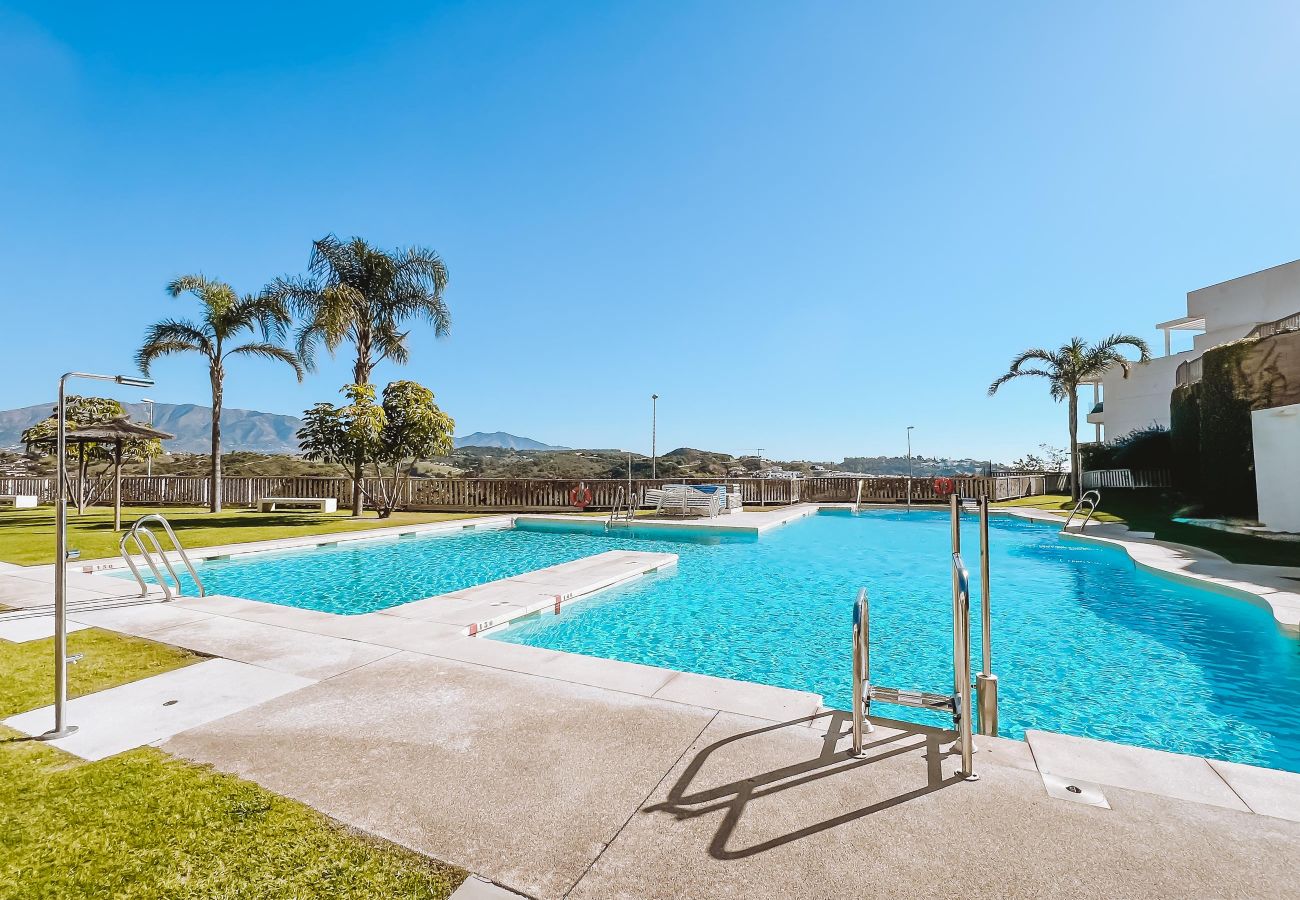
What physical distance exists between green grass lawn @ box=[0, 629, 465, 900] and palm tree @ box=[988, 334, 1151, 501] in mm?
25555

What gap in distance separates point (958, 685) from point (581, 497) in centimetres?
1785

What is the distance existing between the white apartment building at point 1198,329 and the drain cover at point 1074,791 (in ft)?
103

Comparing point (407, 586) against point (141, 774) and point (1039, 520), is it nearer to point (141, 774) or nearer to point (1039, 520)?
point (141, 774)

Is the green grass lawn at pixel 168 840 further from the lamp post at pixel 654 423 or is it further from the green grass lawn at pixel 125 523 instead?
the lamp post at pixel 654 423

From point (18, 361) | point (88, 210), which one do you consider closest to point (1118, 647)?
point (88, 210)

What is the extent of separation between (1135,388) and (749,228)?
87.9 ft

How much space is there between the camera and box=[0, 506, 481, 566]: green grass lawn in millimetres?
9578

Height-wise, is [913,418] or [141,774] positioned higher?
[913,418]

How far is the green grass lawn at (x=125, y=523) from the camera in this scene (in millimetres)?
9578

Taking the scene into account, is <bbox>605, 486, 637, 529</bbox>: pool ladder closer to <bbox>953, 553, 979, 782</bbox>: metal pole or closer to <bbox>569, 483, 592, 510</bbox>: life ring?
<bbox>569, 483, 592, 510</bbox>: life ring

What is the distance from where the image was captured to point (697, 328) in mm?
29125

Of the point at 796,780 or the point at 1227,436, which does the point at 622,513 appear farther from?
the point at 796,780

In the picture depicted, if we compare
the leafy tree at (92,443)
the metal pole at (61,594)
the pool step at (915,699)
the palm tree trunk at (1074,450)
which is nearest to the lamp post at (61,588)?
the metal pole at (61,594)

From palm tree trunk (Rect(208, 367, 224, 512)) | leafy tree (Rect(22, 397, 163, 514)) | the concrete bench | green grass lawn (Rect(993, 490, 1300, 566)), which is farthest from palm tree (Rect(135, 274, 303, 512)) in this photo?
green grass lawn (Rect(993, 490, 1300, 566))
